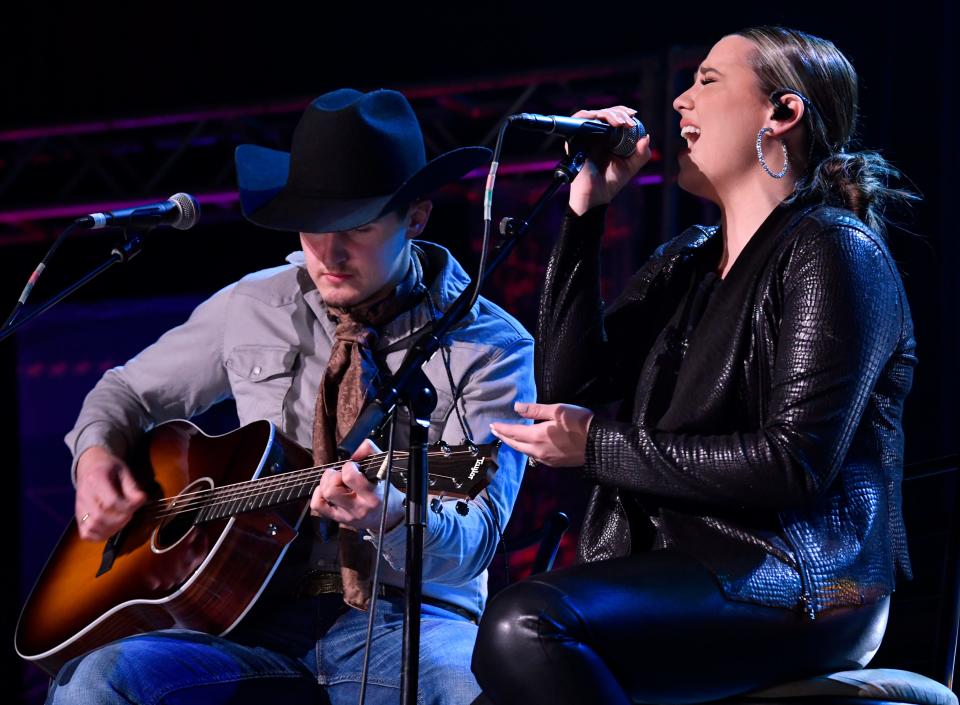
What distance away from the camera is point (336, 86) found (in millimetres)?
5262

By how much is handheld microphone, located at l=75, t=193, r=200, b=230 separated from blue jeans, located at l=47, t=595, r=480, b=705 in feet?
2.94

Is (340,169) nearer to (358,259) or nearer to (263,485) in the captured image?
(358,259)

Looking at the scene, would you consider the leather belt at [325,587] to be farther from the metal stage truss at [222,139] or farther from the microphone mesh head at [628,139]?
the metal stage truss at [222,139]

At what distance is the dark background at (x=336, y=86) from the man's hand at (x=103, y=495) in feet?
6.76

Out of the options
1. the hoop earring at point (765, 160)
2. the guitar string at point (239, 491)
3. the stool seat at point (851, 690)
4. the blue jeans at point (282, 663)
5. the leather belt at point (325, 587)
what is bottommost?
the blue jeans at point (282, 663)

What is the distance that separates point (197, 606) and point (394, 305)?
2.79 feet

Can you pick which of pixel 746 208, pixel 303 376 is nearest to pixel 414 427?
pixel 746 208

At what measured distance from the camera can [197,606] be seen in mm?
2543

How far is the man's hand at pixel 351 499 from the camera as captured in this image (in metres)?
2.18

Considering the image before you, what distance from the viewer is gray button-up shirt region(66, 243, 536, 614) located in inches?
105

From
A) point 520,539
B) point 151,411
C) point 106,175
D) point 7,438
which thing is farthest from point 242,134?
point 520,539

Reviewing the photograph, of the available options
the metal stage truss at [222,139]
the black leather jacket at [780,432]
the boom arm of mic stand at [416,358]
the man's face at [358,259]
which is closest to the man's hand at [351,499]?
the boom arm of mic stand at [416,358]

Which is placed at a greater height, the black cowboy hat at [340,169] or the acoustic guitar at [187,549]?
the black cowboy hat at [340,169]

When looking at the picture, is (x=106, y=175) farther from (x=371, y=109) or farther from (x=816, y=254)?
(x=816, y=254)
